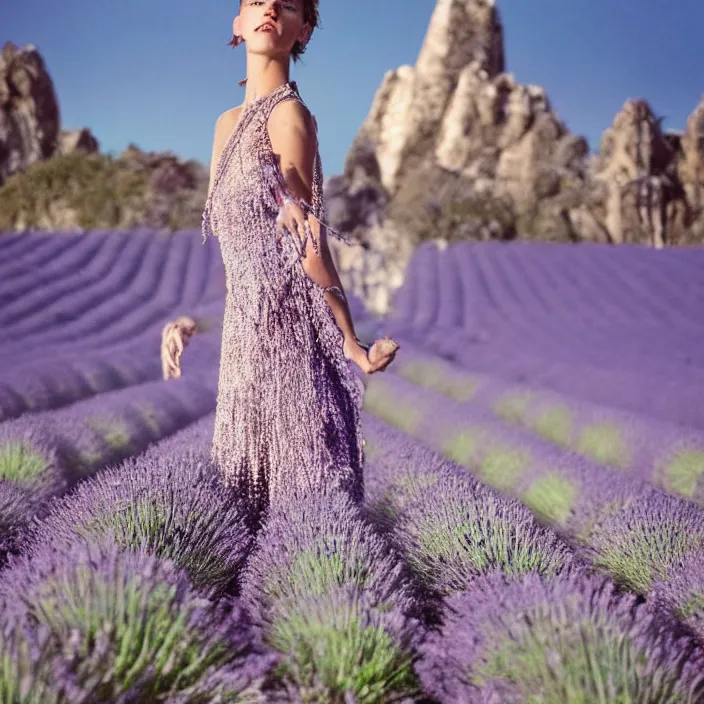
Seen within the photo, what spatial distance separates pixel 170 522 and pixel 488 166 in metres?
20.6

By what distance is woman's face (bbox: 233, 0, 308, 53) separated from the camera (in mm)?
1242

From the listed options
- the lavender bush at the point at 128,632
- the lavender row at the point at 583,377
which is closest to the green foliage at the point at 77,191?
the lavender row at the point at 583,377

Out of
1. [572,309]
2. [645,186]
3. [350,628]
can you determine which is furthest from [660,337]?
[645,186]

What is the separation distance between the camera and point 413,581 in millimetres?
1256

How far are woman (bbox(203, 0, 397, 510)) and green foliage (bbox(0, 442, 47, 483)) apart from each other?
24.7 inches

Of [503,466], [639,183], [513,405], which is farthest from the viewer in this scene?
[639,183]

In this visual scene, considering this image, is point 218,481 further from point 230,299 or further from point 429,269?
point 429,269

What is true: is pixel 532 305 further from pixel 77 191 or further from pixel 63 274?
pixel 77 191

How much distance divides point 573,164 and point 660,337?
643 inches

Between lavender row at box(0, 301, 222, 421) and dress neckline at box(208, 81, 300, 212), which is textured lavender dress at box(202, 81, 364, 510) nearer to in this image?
dress neckline at box(208, 81, 300, 212)

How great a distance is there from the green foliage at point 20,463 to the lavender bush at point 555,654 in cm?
123

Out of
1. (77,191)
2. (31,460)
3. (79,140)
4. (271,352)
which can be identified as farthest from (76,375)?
(79,140)

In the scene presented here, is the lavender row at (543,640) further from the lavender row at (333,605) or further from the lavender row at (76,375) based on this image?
the lavender row at (76,375)

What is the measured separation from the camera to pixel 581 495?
6.07 ft
